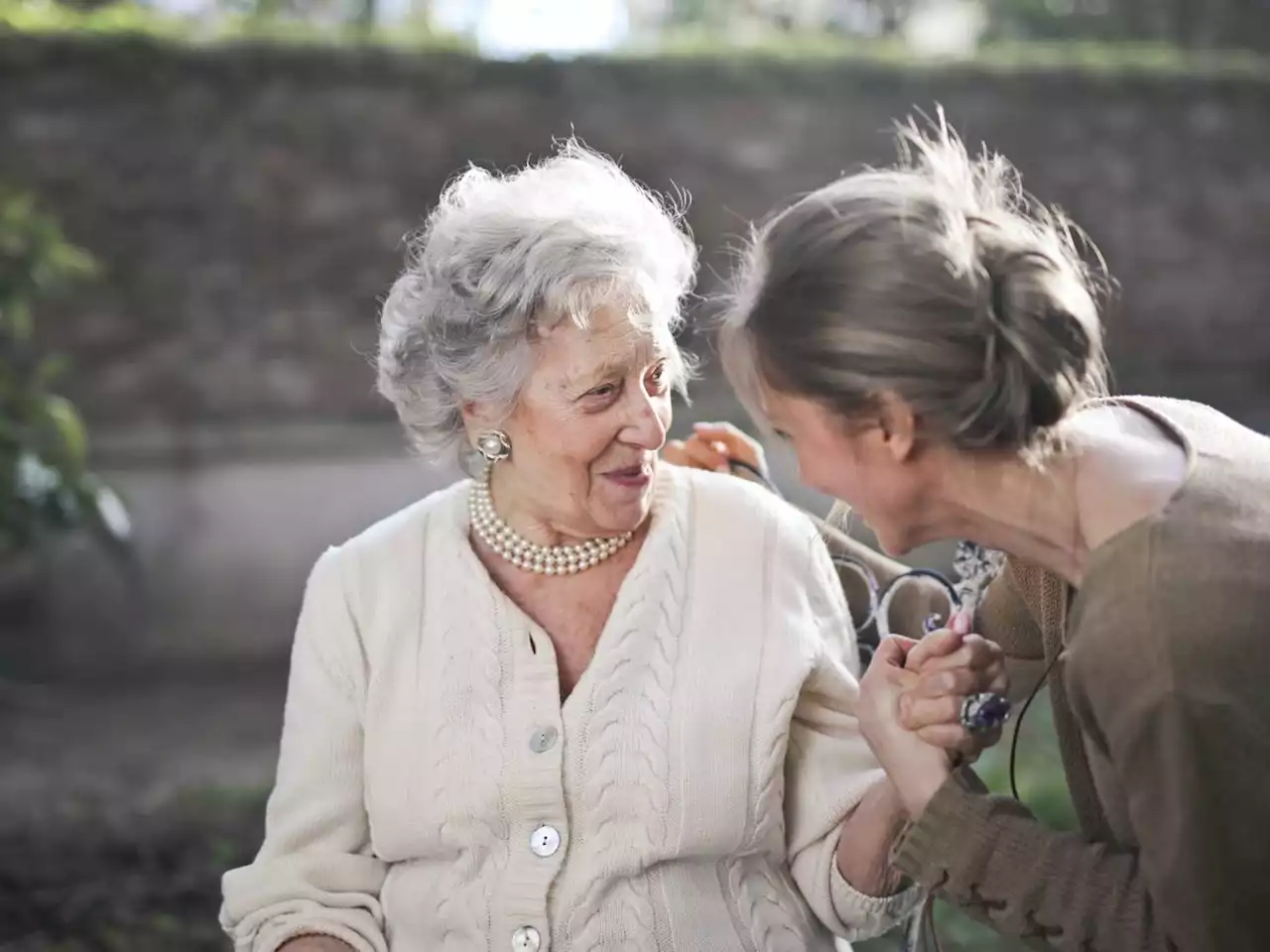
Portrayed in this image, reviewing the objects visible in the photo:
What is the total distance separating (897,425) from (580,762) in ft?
2.38

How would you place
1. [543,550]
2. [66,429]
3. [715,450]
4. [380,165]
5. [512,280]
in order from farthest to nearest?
[380,165]
[66,429]
[715,450]
[543,550]
[512,280]

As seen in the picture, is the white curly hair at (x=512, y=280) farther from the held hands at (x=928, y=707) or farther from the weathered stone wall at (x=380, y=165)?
the weathered stone wall at (x=380, y=165)

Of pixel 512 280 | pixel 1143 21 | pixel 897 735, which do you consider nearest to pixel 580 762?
pixel 897 735

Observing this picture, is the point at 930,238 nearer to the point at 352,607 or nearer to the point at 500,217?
the point at 500,217

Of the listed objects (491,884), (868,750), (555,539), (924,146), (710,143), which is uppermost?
(710,143)

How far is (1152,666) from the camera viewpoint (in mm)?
1524

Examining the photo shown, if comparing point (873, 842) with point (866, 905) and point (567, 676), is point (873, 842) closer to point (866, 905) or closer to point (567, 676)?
point (866, 905)

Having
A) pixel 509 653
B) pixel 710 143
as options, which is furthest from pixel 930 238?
pixel 710 143

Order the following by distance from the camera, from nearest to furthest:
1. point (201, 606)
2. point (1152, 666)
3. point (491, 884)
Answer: point (1152, 666)
point (491, 884)
point (201, 606)

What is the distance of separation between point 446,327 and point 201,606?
457cm

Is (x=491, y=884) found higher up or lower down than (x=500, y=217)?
lower down

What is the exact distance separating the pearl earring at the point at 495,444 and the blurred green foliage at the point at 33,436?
238cm

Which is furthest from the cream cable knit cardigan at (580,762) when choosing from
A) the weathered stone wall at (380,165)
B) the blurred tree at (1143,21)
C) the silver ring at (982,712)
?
the blurred tree at (1143,21)

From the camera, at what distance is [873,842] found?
2.08m
